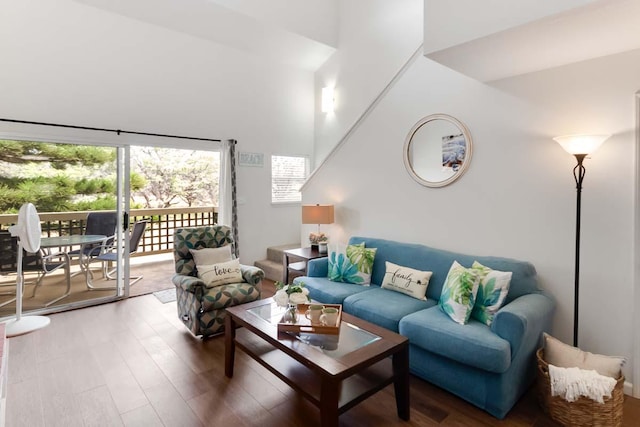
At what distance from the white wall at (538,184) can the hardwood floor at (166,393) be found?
0.76m

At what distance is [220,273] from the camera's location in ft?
10.8

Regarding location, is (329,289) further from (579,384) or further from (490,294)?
(579,384)

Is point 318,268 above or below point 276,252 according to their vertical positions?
above

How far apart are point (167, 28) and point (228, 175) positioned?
6.73 ft

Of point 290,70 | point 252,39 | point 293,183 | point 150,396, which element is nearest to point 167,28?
point 252,39

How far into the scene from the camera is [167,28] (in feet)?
14.5

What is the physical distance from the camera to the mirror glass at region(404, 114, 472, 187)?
3.02 metres

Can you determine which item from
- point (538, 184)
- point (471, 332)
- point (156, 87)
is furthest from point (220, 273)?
point (538, 184)

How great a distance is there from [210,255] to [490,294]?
100 inches

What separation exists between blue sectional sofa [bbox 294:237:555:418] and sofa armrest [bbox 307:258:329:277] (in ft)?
1.68

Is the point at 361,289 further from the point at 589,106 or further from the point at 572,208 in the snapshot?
the point at 589,106

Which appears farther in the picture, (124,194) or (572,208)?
(124,194)

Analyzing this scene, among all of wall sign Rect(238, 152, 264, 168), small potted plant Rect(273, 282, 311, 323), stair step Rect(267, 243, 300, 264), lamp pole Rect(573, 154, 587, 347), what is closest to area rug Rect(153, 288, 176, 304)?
stair step Rect(267, 243, 300, 264)

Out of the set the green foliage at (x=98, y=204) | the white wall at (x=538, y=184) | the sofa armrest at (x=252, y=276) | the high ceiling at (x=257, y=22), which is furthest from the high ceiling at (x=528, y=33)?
the green foliage at (x=98, y=204)
